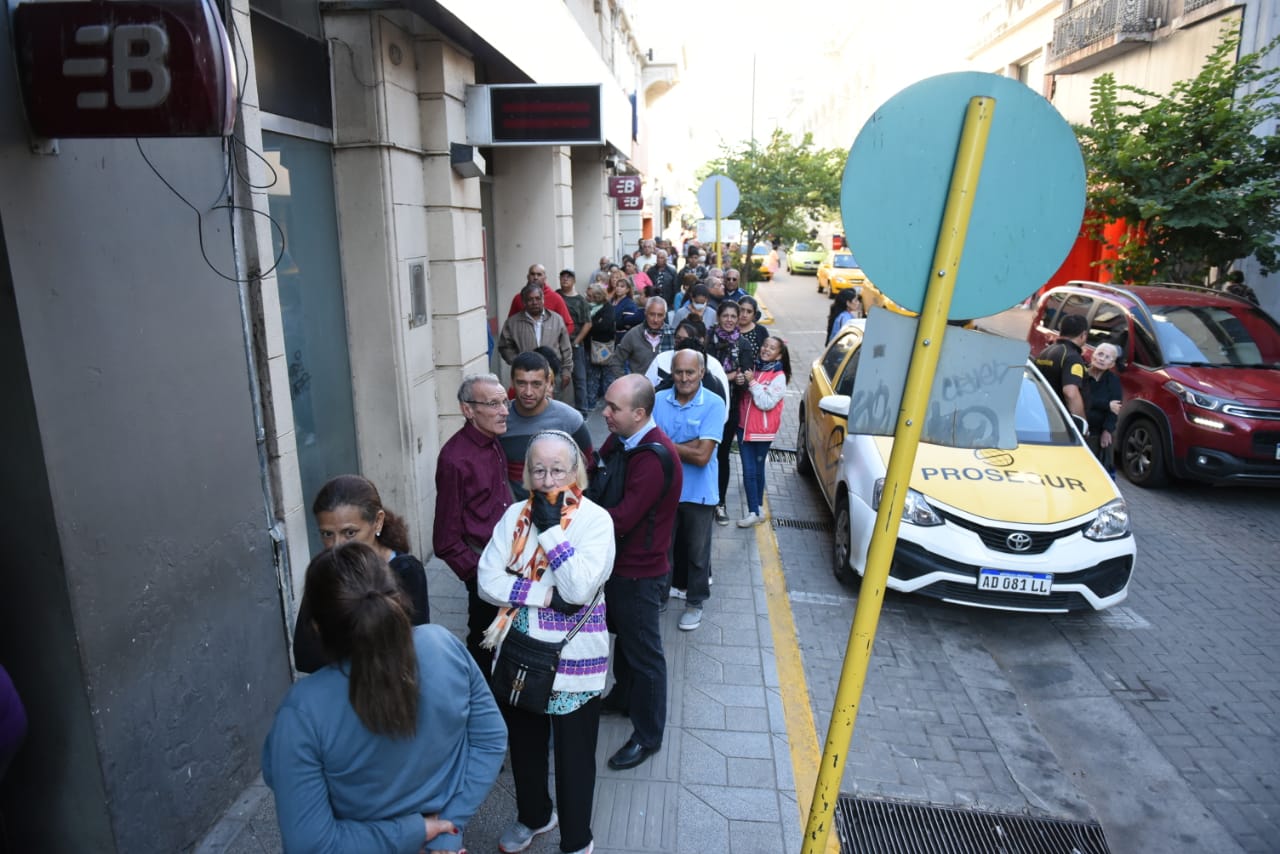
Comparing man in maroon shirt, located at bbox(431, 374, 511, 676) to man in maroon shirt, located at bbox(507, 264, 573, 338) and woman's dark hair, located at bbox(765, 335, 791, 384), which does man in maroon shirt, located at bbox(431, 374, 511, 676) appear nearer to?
woman's dark hair, located at bbox(765, 335, 791, 384)

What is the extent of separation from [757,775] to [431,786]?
7.65 feet

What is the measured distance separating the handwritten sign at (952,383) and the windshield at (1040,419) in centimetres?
423

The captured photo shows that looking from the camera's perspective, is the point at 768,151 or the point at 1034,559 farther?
the point at 768,151

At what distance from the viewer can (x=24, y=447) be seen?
2.79 meters

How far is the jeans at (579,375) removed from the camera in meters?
11.1

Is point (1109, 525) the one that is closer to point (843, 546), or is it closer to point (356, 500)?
point (843, 546)

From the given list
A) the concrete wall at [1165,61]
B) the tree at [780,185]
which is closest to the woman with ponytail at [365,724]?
the concrete wall at [1165,61]

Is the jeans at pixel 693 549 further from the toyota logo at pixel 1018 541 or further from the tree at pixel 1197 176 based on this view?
the tree at pixel 1197 176

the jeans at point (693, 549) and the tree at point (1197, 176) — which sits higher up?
the tree at point (1197, 176)

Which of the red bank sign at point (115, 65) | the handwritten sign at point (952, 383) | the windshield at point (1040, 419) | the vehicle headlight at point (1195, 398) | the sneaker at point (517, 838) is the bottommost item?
the sneaker at point (517, 838)

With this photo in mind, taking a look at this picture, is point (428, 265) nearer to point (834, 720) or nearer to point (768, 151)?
point (834, 720)

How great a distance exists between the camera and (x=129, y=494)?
3.16 meters

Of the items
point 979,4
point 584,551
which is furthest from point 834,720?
point 979,4

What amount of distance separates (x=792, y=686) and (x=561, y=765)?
2.07 m
